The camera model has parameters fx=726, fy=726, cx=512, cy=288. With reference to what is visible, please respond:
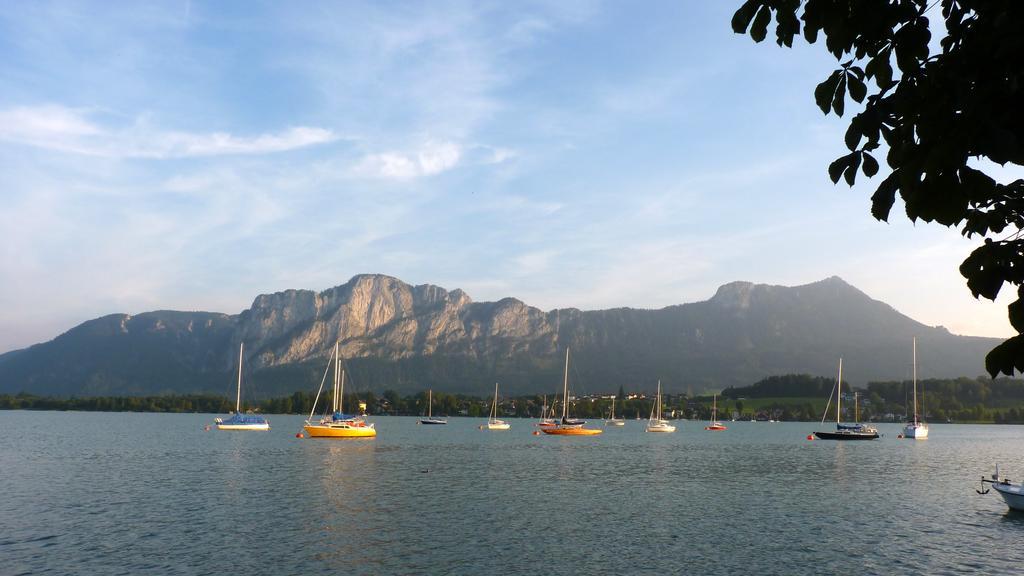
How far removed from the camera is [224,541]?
128 feet

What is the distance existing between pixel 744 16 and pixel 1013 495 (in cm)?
5915

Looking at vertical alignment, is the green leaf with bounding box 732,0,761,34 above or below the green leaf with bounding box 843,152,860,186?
above

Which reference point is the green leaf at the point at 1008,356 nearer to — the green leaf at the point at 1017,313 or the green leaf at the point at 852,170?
the green leaf at the point at 1017,313

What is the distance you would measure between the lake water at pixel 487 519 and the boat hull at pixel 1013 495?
0.91 meters

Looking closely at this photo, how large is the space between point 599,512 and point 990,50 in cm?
4862

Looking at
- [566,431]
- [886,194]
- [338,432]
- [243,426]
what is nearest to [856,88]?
[886,194]

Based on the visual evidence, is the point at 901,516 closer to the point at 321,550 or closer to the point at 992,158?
the point at 321,550

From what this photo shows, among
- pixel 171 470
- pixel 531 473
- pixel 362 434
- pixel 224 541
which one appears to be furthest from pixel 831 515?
pixel 362 434

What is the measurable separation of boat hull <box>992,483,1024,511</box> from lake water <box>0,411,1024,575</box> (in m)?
0.91

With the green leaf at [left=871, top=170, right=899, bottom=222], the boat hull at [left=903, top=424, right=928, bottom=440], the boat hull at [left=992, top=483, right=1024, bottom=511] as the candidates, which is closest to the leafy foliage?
the green leaf at [left=871, top=170, right=899, bottom=222]

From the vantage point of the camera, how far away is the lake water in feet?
115

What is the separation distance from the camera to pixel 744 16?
24.1 ft

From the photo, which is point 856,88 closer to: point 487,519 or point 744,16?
point 744,16

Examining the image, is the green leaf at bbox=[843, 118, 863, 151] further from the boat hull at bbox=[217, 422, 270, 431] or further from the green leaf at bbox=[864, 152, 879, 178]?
the boat hull at bbox=[217, 422, 270, 431]
